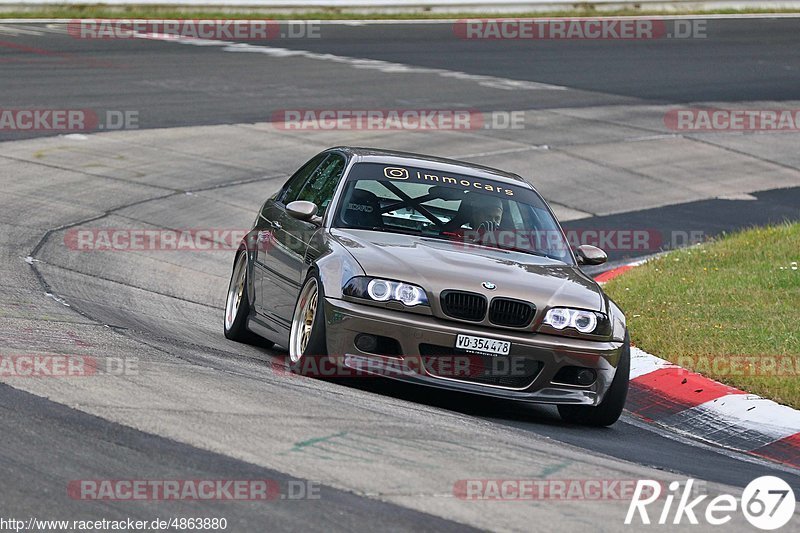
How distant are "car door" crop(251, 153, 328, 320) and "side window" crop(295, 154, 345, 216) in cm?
13

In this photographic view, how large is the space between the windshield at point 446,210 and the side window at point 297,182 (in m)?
0.82

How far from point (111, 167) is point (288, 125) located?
416cm

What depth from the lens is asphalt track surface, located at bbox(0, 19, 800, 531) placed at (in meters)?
5.86

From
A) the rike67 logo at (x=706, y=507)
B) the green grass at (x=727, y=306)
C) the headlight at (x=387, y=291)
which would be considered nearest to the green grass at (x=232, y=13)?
the green grass at (x=727, y=306)

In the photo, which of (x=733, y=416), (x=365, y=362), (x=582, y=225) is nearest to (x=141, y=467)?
(x=365, y=362)

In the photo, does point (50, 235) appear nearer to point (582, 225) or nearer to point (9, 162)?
point (9, 162)

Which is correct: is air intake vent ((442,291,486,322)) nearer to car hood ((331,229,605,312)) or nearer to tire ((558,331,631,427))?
car hood ((331,229,605,312))

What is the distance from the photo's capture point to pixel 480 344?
8.16 m

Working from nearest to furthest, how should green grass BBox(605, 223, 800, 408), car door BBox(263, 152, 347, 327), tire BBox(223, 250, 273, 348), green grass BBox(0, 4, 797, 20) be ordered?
car door BBox(263, 152, 347, 327), green grass BBox(605, 223, 800, 408), tire BBox(223, 250, 273, 348), green grass BBox(0, 4, 797, 20)

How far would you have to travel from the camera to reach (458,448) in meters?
6.50

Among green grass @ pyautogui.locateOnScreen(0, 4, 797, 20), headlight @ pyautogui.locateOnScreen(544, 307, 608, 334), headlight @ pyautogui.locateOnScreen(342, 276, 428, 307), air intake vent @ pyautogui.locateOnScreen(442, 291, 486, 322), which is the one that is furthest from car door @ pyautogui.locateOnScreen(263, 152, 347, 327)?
green grass @ pyautogui.locateOnScreen(0, 4, 797, 20)

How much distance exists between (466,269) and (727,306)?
12.9 ft

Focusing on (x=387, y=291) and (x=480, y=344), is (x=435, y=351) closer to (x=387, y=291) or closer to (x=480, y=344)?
(x=480, y=344)

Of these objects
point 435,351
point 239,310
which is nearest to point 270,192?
point 239,310
